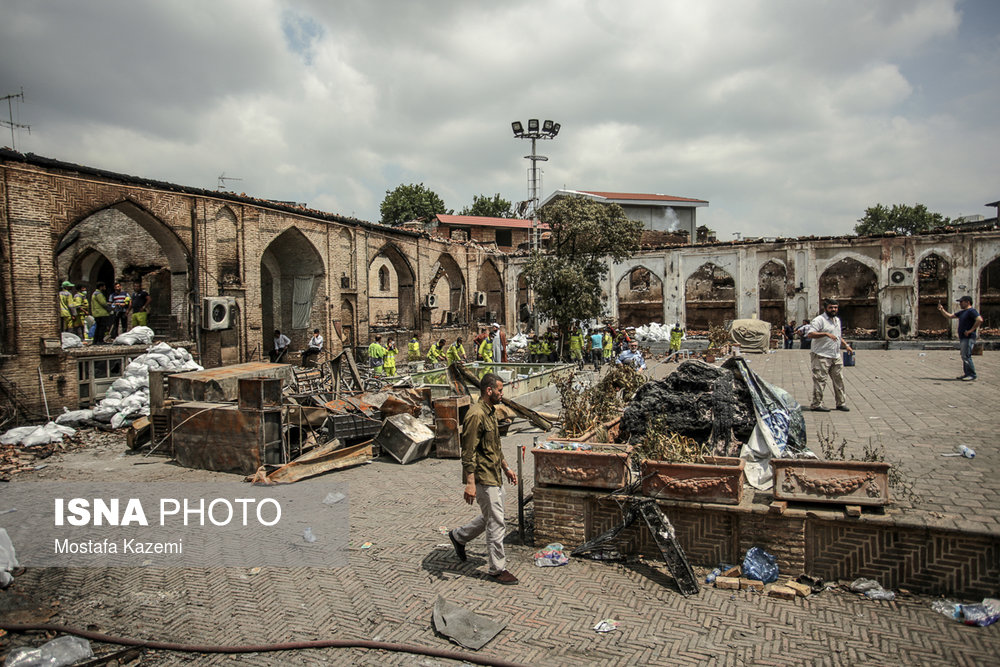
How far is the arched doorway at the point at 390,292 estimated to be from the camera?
25750mm

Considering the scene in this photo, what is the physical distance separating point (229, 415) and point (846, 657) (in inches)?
321

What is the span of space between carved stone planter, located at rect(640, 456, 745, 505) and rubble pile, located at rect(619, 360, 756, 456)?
1.19 meters

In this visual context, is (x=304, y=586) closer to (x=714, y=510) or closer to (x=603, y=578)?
(x=603, y=578)

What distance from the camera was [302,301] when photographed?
21.5 meters

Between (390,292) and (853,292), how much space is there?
27498 millimetres

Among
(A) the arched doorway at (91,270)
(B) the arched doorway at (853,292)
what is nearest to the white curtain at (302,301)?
(A) the arched doorway at (91,270)

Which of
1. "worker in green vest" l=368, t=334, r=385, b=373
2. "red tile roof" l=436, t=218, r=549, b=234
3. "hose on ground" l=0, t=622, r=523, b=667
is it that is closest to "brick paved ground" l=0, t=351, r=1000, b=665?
"hose on ground" l=0, t=622, r=523, b=667

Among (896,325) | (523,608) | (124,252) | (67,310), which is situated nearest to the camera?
(523,608)

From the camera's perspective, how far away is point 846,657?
3922 mm

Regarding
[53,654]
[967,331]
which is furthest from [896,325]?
[53,654]

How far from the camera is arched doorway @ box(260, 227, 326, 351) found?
20.9 meters

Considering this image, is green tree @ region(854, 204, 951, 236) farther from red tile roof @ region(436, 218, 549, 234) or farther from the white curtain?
the white curtain

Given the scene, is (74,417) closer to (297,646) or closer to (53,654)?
(53,654)

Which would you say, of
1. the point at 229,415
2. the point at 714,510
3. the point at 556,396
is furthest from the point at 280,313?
the point at 714,510
